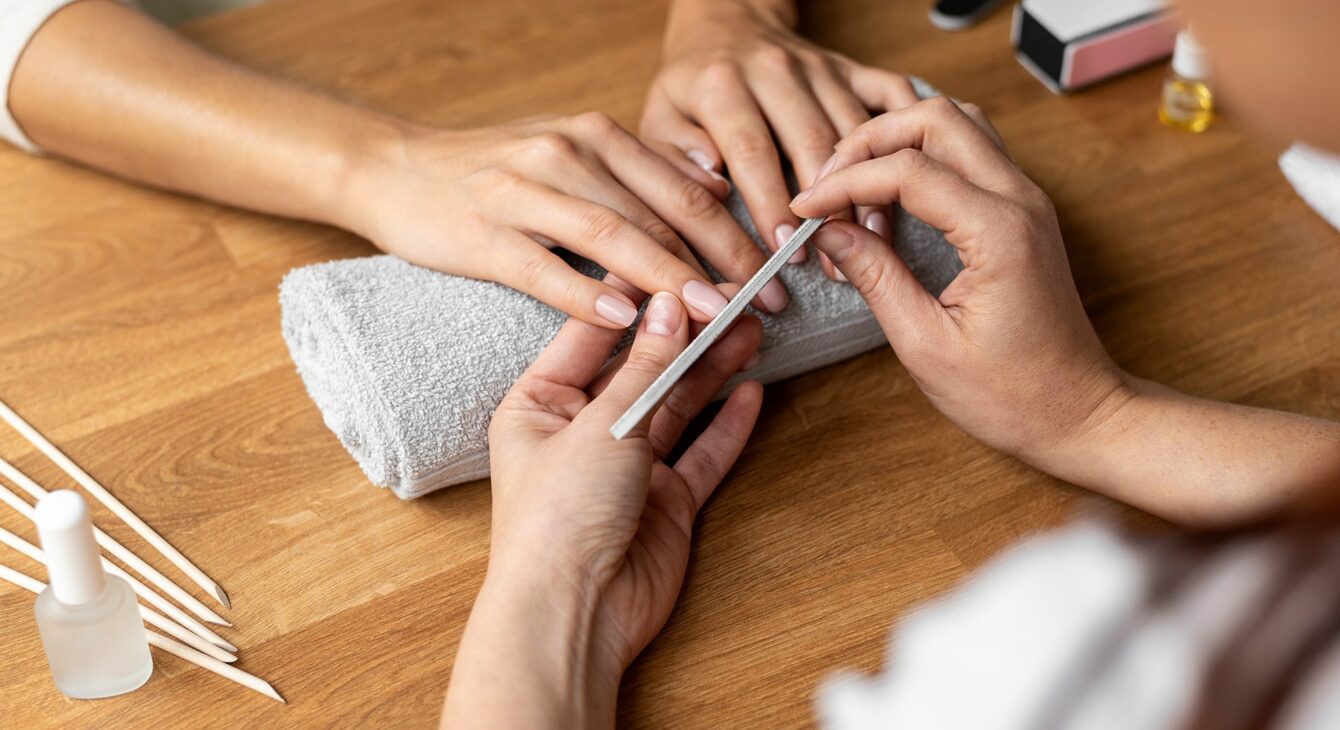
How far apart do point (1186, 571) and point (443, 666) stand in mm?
403

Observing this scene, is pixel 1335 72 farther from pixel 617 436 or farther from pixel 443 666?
pixel 443 666

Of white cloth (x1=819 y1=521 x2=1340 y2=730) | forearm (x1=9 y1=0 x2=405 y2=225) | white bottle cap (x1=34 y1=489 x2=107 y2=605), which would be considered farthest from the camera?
forearm (x1=9 y1=0 x2=405 y2=225)

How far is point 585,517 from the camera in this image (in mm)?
643

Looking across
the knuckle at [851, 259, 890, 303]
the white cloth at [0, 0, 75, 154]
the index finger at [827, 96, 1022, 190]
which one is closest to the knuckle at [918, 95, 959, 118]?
the index finger at [827, 96, 1022, 190]

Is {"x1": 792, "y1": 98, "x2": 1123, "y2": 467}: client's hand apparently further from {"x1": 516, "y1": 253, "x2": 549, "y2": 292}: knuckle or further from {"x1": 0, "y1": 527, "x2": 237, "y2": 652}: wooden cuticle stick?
{"x1": 0, "y1": 527, "x2": 237, "y2": 652}: wooden cuticle stick

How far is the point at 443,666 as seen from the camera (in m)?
0.67

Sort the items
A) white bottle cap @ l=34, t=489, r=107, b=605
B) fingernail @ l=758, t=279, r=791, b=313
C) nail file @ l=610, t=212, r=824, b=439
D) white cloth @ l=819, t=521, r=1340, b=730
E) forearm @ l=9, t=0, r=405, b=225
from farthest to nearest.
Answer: forearm @ l=9, t=0, r=405, b=225
fingernail @ l=758, t=279, r=791, b=313
nail file @ l=610, t=212, r=824, b=439
white bottle cap @ l=34, t=489, r=107, b=605
white cloth @ l=819, t=521, r=1340, b=730

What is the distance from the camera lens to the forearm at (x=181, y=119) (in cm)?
89

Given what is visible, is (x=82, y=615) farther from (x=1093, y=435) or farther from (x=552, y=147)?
(x=1093, y=435)

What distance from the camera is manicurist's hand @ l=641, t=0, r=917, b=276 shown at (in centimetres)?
82

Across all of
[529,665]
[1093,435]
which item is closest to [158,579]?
[529,665]

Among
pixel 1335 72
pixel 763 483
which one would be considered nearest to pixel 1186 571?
pixel 1335 72

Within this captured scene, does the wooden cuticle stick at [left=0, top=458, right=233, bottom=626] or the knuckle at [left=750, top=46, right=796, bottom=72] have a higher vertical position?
the knuckle at [left=750, top=46, right=796, bottom=72]

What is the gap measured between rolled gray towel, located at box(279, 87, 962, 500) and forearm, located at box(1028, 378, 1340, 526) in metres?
0.15
